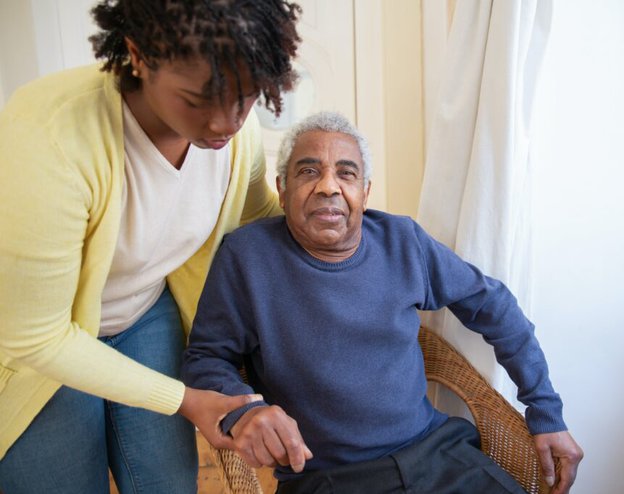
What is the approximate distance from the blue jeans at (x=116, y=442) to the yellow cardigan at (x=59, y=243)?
0.16ft

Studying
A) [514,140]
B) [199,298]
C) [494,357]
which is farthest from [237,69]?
[494,357]

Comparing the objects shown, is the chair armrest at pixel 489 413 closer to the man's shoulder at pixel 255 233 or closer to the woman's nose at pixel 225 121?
the man's shoulder at pixel 255 233

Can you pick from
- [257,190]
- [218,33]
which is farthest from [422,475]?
[218,33]

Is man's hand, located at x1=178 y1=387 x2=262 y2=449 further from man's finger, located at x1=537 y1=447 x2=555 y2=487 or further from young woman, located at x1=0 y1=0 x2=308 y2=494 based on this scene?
man's finger, located at x1=537 y1=447 x2=555 y2=487

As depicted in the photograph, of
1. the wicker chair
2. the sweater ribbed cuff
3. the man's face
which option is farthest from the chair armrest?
the sweater ribbed cuff

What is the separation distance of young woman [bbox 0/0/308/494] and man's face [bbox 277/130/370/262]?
14 cm

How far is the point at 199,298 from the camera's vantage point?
3.85 ft

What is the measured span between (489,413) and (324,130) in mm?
879

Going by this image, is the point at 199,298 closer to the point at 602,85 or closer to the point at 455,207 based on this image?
the point at 455,207

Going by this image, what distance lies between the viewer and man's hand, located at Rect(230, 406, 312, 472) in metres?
0.86

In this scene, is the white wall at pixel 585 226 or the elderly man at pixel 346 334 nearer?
the elderly man at pixel 346 334

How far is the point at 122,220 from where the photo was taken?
34.4 inches

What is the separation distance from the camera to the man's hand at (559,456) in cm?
114

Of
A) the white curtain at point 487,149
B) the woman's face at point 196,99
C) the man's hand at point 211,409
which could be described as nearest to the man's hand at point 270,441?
the man's hand at point 211,409
